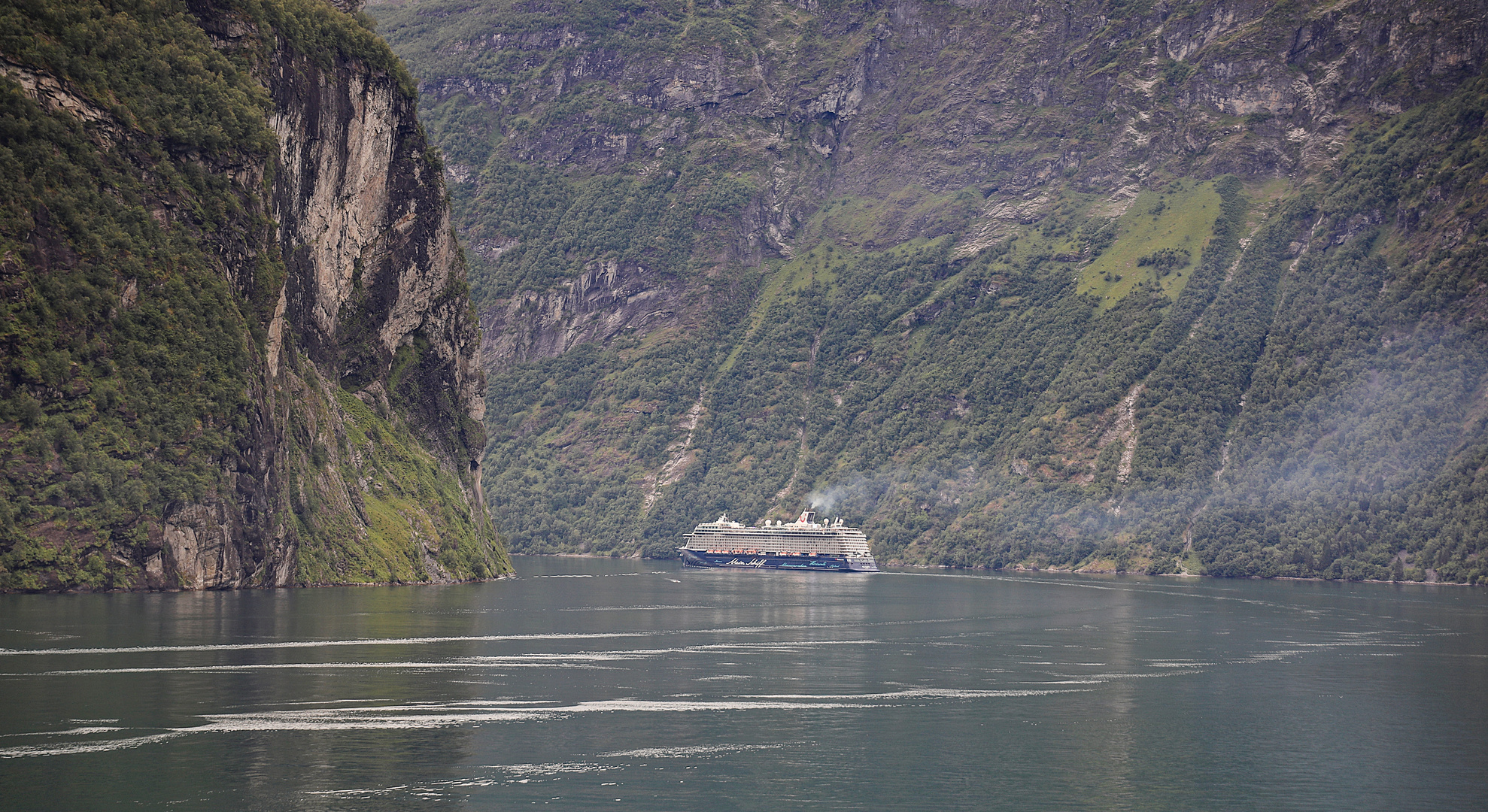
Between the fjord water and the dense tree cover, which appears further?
the dense tree cover

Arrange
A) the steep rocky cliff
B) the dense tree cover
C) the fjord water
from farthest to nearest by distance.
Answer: the steep rocky cliff
the dense tree cover
the fjord water

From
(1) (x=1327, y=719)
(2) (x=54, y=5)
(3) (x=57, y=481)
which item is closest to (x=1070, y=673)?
(1) (x=1327, y=719)

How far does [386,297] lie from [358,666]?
331 feet

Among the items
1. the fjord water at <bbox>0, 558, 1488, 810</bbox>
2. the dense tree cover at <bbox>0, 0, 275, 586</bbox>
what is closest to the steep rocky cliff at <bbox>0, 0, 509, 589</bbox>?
the dense tree cover at <bbox>0, 0, 275, 586</bbox>

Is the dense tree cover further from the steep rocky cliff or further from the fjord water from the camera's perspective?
the fjord water

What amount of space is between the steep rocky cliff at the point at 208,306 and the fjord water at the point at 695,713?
9490 millimetres

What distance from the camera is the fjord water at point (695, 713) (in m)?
51.0

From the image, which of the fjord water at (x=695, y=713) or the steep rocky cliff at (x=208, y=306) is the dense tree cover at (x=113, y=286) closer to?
the steep rocky cliff at (x=208, y=306)

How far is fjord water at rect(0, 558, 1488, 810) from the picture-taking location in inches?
2009

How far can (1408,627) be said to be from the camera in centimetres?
12825

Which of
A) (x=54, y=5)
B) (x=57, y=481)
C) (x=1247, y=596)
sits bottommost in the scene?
(x=1247, y=596)

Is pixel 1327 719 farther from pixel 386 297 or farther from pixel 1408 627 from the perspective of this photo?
pixel 386 297

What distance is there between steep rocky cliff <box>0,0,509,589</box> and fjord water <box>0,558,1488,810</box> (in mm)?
9490

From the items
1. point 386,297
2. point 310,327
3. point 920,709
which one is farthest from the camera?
point 386,297
